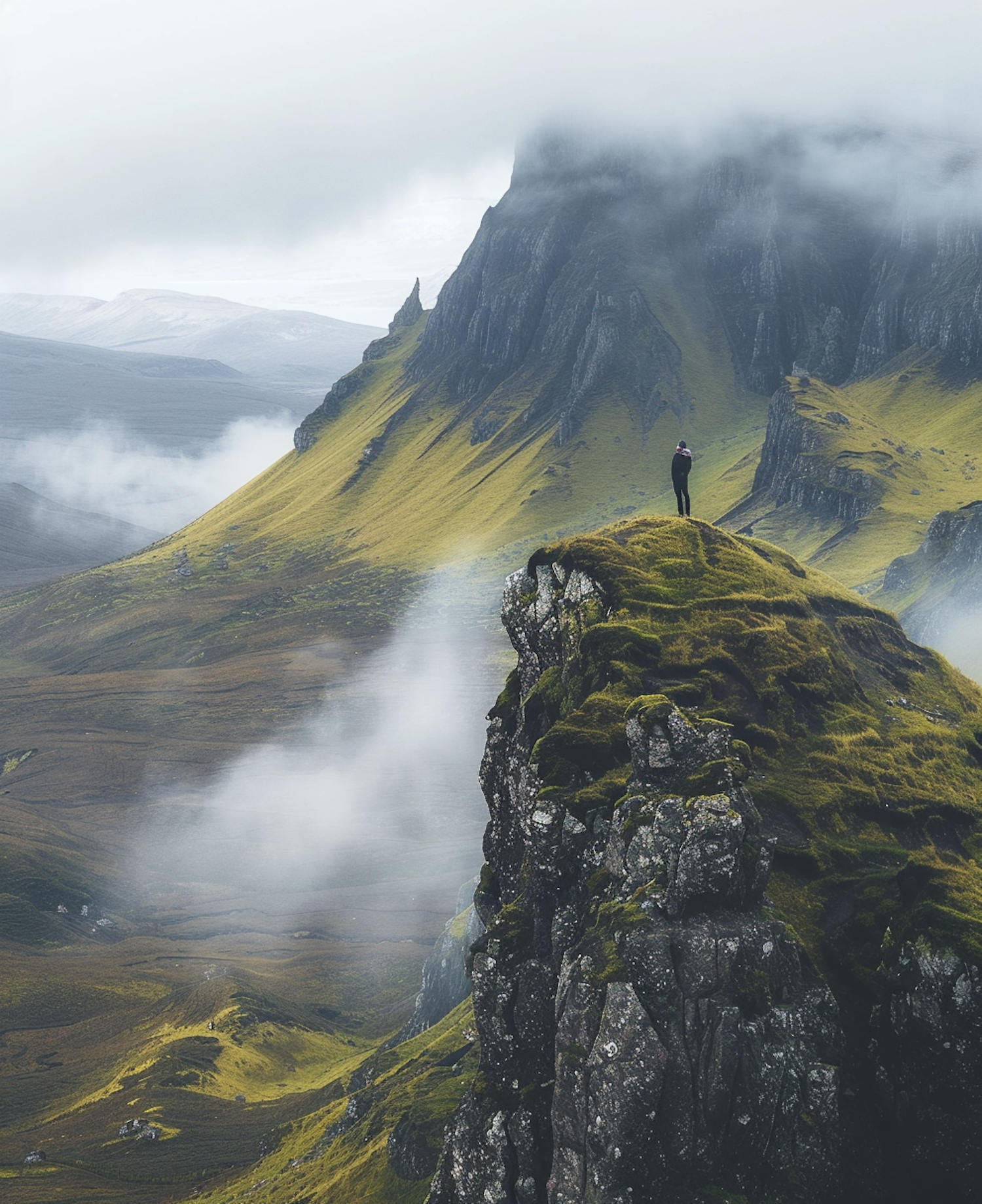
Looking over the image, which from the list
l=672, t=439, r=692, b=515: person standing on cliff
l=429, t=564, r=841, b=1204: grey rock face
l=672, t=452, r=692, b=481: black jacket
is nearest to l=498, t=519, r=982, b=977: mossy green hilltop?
l=429, t=564, r=841, b=1204: grey rock face

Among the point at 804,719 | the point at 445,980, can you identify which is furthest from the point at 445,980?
the point at 804,719

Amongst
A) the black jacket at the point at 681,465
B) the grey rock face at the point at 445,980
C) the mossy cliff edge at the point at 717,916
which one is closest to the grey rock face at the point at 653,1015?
the mossy cliff edge at the point at 717,916

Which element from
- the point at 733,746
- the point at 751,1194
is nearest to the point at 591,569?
the point at 733,746

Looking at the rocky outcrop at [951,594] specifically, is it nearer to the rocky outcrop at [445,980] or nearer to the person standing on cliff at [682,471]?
the rocky outcrop at [445,980]

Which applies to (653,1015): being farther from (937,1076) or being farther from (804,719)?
(804,719)

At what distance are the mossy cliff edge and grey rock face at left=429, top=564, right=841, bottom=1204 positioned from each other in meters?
0.11

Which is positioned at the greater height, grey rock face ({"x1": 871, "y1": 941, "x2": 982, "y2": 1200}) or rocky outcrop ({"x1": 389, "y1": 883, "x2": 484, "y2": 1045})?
rocky outcrop ({"x1": 389, "y1": 883, "x2": 484, "y2": 1045})

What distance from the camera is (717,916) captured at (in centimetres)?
4559

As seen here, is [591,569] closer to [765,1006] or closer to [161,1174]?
[765,1006]

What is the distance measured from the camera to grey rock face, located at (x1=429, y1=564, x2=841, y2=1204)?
138 ft

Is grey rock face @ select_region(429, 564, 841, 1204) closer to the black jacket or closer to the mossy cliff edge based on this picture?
the mossy cliff edge

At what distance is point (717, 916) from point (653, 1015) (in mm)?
5153

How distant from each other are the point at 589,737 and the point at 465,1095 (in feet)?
62.2

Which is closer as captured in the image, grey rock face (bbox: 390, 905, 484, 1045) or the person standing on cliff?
the person standing on cliff
